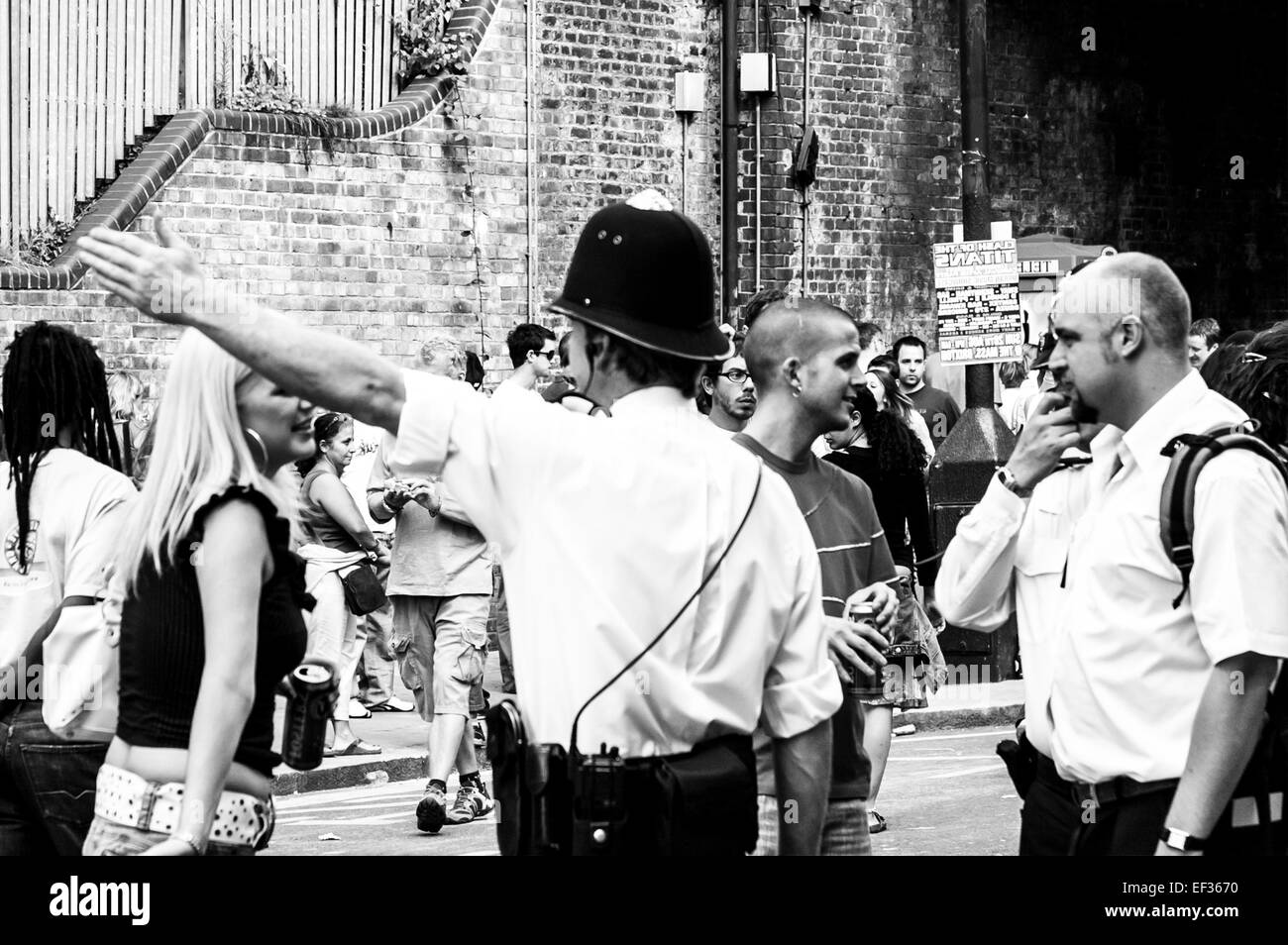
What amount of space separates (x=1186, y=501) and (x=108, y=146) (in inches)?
513

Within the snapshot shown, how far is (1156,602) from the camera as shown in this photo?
3969 mm

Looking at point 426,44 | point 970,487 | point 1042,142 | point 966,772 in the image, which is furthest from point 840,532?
point 1042,142

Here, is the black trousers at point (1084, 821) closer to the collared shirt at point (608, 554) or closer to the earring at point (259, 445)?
the collared shirt at point (608, 554)

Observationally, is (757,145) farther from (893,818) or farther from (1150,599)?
(1150,599)

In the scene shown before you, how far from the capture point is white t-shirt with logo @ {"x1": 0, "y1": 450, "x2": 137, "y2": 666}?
4.89 metres

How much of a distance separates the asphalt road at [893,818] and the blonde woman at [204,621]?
13.2ft

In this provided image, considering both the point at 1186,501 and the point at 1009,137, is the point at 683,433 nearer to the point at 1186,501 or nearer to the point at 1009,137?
the point at 1186,501

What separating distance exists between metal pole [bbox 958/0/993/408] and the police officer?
40.1 feet

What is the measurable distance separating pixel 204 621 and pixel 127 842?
0.44 metres

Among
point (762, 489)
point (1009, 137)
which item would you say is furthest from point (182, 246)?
point (1009, 137)

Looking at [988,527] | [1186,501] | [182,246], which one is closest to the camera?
[182,246]

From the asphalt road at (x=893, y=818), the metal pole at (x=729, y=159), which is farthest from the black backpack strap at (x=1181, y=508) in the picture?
the metal pole at (x=729, y=159)

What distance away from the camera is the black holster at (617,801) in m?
3.35

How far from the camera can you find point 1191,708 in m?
3.95
